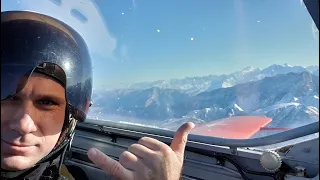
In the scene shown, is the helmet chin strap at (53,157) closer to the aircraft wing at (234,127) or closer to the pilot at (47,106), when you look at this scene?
the pilot at (47,106)

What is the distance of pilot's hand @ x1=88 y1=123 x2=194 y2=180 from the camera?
27.9 inches

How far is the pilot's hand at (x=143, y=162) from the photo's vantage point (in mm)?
708

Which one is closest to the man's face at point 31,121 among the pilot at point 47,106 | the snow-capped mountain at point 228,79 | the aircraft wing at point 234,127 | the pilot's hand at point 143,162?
the pilot at point 47,106

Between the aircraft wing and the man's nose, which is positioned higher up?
the aircraft wing

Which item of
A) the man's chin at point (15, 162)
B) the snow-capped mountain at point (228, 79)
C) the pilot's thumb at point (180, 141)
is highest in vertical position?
the snow-capped mountain at point (228, 79)

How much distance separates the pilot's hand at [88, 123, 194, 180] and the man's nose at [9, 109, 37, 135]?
14.4 inches

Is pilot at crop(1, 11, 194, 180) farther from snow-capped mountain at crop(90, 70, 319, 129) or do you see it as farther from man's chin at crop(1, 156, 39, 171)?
snow-capped mountain at crop(90, 70, 319, 129)

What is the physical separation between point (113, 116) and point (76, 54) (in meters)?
1.09

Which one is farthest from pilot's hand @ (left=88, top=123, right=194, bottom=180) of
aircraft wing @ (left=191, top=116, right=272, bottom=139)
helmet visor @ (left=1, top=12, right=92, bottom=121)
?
aircraft wing @ (left=191, top=116, right=272, bottom=139)

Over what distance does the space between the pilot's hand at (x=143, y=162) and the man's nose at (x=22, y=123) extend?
365 millimetres

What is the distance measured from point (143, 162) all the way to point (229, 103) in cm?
141

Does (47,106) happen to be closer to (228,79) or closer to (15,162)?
(15,162)

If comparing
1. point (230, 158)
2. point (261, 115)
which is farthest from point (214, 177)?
point (261, 115)

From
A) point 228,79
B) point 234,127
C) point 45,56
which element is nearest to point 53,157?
point 45,56
